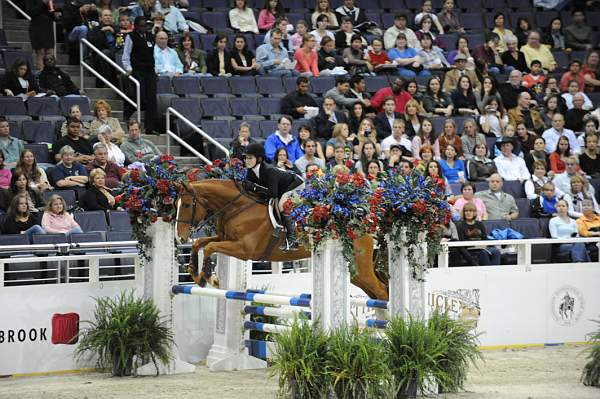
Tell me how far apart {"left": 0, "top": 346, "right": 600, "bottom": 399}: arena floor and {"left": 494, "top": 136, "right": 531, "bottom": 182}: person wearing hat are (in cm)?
536

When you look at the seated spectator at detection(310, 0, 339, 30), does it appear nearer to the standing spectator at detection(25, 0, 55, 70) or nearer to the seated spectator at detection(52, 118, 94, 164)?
the standing spectator at detection(25, 0, 55, 70)

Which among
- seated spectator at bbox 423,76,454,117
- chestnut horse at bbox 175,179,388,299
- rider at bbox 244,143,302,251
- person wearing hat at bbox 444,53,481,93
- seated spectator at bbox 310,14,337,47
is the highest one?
seated spectator at bbox 310,14,337,47

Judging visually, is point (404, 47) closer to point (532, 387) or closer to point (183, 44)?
point (183, 44)

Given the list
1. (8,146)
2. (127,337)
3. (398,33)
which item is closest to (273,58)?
(398,33)

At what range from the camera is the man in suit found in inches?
760

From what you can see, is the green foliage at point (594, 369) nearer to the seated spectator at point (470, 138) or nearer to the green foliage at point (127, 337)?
the green foliage at point (127, 337)

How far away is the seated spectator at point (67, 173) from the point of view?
51.5ft

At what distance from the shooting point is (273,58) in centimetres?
2052

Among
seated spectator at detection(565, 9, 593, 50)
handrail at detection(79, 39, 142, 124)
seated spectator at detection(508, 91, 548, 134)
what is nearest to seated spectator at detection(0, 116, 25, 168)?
handrail at detection(79, 39, 142, 124)

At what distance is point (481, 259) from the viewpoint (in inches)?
631

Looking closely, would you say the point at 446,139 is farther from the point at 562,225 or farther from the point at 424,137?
the point at 562,225

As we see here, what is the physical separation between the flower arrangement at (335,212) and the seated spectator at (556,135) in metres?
9.80

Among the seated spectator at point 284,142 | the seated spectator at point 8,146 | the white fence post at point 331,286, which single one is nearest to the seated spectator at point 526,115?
the seated spectator at point 284,142

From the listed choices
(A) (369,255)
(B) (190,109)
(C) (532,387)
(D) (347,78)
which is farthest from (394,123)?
(C) (532,387)
